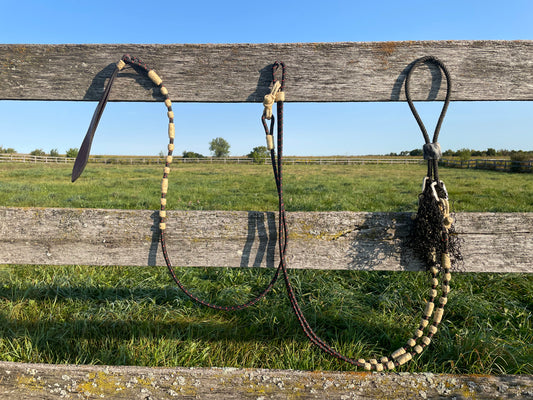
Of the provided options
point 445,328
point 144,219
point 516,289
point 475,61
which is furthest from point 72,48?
point 516,289

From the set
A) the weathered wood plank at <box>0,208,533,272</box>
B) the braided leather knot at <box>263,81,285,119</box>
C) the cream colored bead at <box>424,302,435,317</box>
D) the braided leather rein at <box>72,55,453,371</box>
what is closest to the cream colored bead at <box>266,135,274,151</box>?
the braided leather rein at <box>72,55,453,371</box>

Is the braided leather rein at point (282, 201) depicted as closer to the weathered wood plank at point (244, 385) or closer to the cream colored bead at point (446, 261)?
the cream colored bead at point (446, 261)

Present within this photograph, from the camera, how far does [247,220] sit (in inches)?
82.4

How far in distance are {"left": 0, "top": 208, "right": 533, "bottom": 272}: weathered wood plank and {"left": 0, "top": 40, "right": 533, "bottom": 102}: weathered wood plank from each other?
71 cm

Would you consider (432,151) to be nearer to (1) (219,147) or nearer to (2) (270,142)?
(2) (270,142)

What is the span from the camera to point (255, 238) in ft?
6.87

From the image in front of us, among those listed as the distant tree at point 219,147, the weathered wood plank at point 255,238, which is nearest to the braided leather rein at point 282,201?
the weathered wood plank at point 255,238

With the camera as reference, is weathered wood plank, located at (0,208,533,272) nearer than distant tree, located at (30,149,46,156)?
Yes

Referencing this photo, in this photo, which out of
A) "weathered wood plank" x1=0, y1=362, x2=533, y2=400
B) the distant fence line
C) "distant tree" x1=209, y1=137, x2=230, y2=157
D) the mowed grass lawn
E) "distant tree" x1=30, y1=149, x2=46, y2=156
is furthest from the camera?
"distant tree" x1=209, y1=137, x2=230, y2=157

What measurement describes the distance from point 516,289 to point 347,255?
9.43 feet

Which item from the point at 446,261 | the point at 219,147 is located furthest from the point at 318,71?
the point at 219,147

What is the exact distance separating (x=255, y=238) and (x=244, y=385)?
0.78m

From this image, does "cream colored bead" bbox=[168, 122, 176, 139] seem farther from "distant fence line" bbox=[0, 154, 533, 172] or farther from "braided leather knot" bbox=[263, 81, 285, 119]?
"distant fence line" bbox=[0, 154, 533, 172]

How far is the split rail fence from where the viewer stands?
81.5 inches
